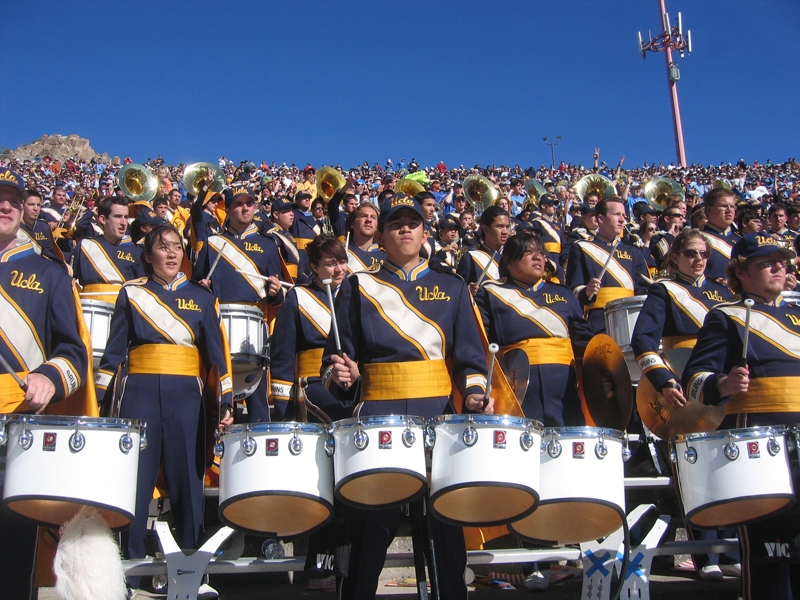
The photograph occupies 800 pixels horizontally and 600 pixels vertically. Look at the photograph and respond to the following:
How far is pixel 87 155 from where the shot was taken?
61.9 metres

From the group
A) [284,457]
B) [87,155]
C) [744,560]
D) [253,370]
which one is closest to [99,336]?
[253,370]

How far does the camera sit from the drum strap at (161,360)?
185 inches

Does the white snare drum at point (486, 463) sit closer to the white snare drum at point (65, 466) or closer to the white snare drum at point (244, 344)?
the white snare drum at point (65, 466)

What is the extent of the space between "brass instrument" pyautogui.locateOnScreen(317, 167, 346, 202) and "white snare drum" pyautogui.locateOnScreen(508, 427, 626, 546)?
9.37 metres

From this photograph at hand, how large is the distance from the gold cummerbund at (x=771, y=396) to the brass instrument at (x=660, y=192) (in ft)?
29.3

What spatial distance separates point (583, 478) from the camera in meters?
3.25

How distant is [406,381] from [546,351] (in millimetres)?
1488

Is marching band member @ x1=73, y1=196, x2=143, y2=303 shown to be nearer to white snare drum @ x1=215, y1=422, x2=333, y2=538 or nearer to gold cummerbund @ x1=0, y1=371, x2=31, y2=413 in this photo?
gold cummerbund @ x1=0, y1=371, x2=31, y2=413

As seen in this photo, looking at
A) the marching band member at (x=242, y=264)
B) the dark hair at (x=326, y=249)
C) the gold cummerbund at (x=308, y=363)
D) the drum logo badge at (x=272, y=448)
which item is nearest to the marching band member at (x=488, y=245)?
the dark hair at (x=326, y=249)

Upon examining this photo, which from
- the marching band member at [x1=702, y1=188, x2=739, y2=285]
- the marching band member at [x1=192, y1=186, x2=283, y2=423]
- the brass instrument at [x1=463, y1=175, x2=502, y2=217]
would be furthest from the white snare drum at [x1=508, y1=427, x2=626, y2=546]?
the brass instrument at [x1=463, y1=175, x2=502, y2=217]

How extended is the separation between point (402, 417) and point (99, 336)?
11.0 ft

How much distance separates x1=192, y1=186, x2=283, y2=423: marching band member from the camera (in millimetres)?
6973

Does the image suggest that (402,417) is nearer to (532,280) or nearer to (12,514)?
(12,514)

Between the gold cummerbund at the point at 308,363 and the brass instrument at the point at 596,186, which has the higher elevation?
the brass instrument at the point at 596,186
